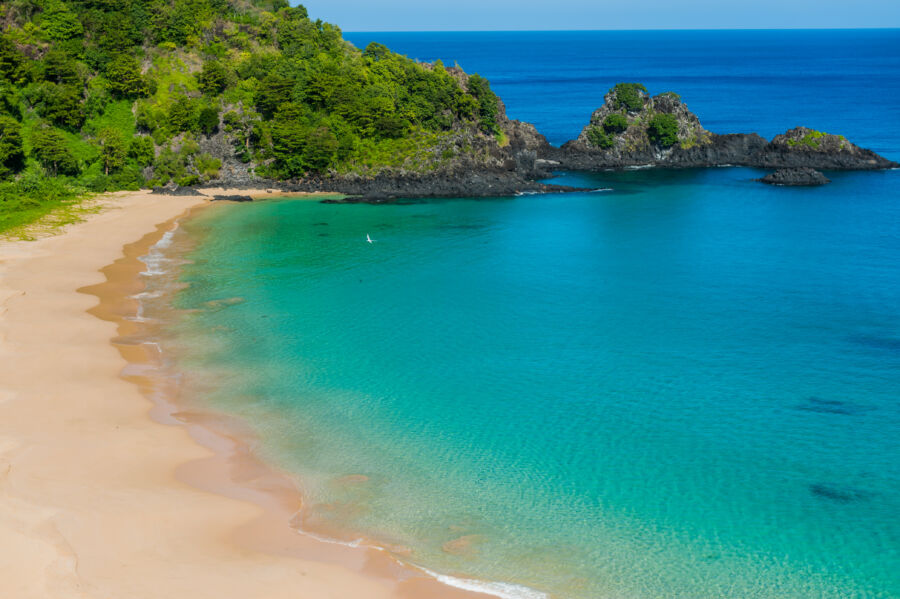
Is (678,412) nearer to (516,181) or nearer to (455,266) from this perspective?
Result: (455,266)

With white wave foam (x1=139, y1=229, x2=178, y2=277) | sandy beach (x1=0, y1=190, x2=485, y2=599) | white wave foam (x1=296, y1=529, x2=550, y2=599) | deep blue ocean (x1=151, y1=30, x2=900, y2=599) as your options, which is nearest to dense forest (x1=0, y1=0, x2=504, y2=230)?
deep blue ocean (x1=151, y1=30, x2=900, y2=599)

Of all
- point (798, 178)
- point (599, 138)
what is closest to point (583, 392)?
point (798, 178)

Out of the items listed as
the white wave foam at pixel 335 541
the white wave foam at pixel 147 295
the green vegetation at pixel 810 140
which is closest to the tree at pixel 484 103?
the green vegetation at pixel 810 140

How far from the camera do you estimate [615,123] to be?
96750 mm

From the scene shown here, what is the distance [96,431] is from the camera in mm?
28359

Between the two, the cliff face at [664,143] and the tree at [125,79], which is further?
the cliff face at [664,143]

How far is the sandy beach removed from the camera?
A: 20.1 meters

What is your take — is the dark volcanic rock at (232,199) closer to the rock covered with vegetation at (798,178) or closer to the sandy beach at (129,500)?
the sandy beach at (129,500)

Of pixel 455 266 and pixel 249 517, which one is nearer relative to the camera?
pixel 249 517

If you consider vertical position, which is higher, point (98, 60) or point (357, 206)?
point (98, 60)

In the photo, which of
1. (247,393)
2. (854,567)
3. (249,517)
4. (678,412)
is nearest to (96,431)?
(247,393)

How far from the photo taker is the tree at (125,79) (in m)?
83.0

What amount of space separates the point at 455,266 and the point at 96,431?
1206 inches

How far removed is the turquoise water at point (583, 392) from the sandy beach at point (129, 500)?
6.05ft
